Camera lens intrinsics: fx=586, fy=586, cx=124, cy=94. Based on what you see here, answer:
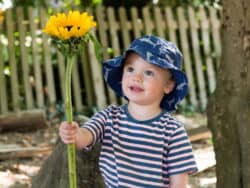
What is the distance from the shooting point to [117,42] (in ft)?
27.9

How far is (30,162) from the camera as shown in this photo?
20.2 feet

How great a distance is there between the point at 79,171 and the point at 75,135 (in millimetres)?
1071

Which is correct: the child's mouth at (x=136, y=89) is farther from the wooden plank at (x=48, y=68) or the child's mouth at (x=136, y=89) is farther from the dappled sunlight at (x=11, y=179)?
the wooden plank at (x=48, y=68)

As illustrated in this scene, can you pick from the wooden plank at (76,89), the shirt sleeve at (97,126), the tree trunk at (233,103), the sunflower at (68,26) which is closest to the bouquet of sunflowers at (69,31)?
the sunflower at (68,26)

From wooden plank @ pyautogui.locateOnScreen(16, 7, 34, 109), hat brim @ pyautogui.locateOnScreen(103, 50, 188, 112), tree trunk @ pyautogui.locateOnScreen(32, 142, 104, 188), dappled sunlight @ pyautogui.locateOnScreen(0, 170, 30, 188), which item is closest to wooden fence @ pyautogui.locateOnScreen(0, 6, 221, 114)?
wooden plank @ pyautogui.locateOnScreen(16, 7, 34, 109)

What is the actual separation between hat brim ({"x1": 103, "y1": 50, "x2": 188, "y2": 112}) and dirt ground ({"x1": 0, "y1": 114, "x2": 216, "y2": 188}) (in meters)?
2.51

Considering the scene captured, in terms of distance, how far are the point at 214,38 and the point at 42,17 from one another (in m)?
2.80

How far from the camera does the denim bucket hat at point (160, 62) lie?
273cm

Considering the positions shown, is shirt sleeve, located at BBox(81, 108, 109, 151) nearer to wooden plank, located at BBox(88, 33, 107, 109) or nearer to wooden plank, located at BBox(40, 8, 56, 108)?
wooden plank, located at BBox(40, 8, 56, 108)

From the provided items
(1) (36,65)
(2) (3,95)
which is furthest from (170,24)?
(2) (3,95)

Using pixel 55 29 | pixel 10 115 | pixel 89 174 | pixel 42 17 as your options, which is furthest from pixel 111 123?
pixel 42 17

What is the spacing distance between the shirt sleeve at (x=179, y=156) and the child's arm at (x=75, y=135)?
394mm

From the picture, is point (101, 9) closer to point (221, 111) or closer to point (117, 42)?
point (117, 42)

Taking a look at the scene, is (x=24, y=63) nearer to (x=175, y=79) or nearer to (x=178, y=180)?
(x=175, y=79)
